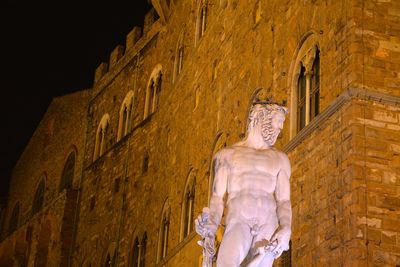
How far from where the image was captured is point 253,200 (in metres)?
6.19

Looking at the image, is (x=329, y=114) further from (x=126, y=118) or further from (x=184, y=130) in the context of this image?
(x=126, y=118)

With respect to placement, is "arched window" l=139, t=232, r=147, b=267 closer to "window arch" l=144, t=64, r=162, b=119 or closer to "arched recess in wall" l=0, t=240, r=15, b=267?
"window arch" l=144, t=64, r=162, b=119

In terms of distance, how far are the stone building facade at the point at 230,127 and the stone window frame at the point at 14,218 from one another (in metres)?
2.70

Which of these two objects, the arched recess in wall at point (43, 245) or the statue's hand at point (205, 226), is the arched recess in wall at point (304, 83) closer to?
the statue's hand at point (205, 226)

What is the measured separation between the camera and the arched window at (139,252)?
20016mm

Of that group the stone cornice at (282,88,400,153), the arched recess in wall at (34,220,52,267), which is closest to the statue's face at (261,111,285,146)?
the stone cornice at (282,88,400,153)

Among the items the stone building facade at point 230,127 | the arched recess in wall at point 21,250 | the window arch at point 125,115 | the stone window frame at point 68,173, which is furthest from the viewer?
the arched recess in wall at point 21,250

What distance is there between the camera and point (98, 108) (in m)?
27.4

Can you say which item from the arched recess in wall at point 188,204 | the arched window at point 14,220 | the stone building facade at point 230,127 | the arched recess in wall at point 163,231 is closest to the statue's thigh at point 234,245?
the stone building facade at point 230,127

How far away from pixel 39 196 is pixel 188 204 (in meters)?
15.5

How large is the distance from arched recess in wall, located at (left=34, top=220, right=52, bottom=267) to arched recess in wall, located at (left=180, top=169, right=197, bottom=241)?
38.1 ft

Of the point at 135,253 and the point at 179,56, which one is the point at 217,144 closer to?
the point at 179,56

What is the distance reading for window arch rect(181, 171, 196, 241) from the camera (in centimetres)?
1691

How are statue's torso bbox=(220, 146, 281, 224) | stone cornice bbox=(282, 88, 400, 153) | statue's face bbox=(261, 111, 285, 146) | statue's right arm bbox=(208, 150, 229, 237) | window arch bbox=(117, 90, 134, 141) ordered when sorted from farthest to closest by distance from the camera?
1. window arch bbox=(117, 90, 134, 141)
2. stone cornice bbox=(282, 88, 400, 153)
3. statue's face bbox=(261, 111, 285, 146)
4. statue's right arm bbox=(208, 150, 229, 237)
5. statue's torso bbox=(220, 146, 281, 224)
